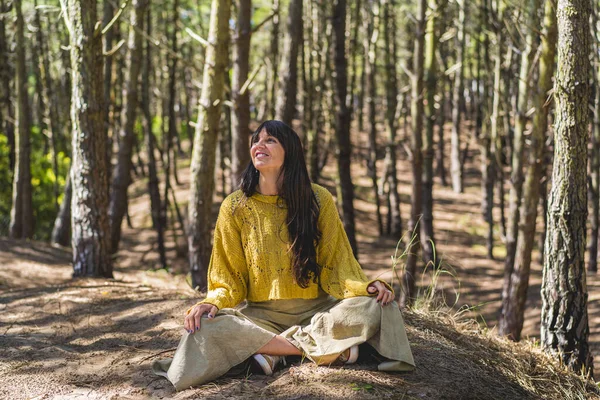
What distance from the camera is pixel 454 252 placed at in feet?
50.1

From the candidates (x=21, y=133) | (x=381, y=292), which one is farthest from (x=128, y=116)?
(x=381, y=292)

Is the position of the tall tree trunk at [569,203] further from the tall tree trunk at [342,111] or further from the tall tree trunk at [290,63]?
the tall tree trunk at [342,111]

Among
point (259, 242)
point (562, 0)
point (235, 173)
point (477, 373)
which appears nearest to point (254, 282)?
point (259, 242)

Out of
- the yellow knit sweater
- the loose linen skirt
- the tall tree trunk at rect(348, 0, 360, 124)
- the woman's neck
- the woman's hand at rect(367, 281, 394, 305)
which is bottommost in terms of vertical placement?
the loose linen skirt

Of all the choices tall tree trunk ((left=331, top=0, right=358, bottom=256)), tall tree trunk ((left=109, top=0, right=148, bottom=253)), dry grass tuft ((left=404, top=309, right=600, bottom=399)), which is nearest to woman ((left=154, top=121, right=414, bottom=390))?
dry grass tuft ((left=404, top=309, right=600, bottom=399))

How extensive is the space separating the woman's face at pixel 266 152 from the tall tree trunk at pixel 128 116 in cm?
631

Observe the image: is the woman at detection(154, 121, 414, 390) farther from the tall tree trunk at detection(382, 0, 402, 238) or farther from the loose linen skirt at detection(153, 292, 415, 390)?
the tall tree trunk at detection(382, 0, 402, 238)

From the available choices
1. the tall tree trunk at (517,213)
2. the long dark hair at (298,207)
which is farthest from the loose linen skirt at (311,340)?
the tall tree trunk at (517,213)

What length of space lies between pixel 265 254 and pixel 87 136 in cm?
403

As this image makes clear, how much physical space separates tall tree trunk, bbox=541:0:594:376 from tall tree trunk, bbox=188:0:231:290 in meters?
3.84

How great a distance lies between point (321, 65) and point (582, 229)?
10.7 metres

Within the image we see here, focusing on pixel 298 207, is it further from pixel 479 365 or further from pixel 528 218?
pixel 528 218

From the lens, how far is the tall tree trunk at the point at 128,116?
10.1 meters

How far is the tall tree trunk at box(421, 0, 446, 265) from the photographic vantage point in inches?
396
